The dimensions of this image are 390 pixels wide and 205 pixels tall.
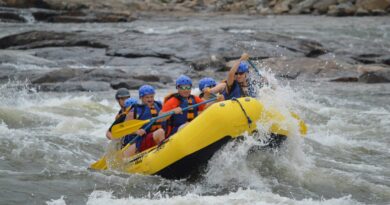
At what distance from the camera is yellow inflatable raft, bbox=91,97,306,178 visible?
→ 22.5ft

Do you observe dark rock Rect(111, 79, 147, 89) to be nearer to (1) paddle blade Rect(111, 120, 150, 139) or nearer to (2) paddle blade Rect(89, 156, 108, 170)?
(2) paddle blade Rect(89, 156, 108, 170)

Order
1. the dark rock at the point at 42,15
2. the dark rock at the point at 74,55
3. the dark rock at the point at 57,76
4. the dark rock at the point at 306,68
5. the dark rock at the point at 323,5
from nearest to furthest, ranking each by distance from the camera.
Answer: the dark rock at the point at 57,76, the dark rock at the point at 306,68, the dark rock at the point at 74,55, the dark rock at the point at 42,15, the dark rock at the point at 323,5

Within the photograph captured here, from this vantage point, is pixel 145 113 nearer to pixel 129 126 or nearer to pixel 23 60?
pixel 129 126

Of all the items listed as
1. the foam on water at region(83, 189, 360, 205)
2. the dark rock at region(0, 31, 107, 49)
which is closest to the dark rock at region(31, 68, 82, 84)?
the dark rock at region(0, 31, 107, 49)

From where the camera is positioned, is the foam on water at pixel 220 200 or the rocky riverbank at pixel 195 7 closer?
the foam on water at pixel 220 200

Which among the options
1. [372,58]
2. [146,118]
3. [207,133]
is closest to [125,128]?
[146,118]

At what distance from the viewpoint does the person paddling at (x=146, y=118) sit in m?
7.60

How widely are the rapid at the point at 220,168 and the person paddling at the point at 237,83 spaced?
55 cm

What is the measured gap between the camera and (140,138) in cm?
782

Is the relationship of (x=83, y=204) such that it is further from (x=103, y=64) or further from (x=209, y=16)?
(x=209, y=16)

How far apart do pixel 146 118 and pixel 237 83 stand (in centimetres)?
127

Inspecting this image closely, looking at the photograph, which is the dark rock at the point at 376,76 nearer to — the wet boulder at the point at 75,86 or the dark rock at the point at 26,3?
the wet boulder at the point at 75,86

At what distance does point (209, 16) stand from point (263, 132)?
2812 centimetres

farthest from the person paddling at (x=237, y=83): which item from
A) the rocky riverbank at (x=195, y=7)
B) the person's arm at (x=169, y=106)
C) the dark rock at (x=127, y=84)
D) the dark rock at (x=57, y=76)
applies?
the rocky riverbank at (x=195, y=7)
